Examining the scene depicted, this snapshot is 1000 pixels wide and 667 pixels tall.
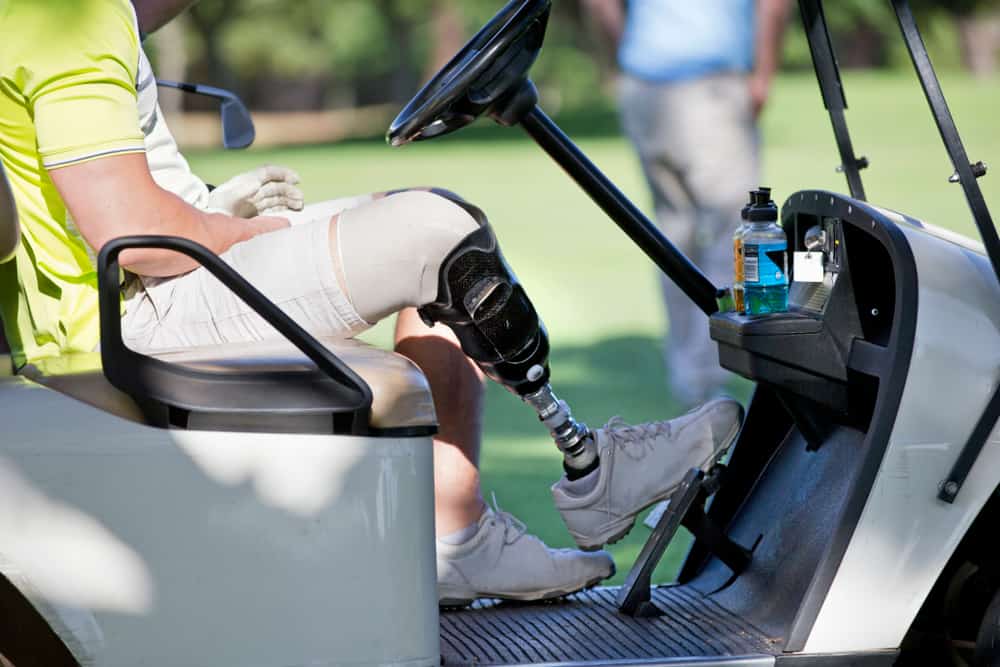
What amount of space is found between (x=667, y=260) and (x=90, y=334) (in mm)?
1011

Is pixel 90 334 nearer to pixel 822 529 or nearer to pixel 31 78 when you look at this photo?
pixel 31 78

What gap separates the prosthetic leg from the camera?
84.4 inches

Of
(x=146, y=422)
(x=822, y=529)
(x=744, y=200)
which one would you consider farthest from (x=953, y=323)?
(x=744, y=200)

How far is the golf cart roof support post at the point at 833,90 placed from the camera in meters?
2.51

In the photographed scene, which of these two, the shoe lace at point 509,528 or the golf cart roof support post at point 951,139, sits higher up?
the golf cart roof support post at point 951,139

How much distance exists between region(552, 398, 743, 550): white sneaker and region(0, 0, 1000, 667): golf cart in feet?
0.16

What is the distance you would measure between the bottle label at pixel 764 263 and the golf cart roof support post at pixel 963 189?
1.16 feet

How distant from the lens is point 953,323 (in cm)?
208

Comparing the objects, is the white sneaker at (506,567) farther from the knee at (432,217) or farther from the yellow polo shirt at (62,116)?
the yellow polo shirt at (62,116)

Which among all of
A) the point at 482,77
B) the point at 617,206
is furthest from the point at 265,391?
the point at 617,206

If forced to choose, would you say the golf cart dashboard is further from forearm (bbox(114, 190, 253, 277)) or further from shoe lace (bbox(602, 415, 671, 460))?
forearm (bbox(114, 190, 253, 277))

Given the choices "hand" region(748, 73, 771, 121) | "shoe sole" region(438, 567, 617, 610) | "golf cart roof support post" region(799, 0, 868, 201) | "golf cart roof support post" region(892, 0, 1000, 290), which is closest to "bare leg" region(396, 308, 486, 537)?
"shoe sole" region(438, 567, 617, 610)

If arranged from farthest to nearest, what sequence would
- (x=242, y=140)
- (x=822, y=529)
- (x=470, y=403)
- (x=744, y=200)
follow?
(x=744, y=200) < (x=242, y=140) < (x=470, y=403) < (x=822, y=529)

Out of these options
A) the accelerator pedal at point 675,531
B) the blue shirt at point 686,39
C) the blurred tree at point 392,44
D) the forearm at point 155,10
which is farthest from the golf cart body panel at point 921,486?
the blurred tree at point 392,44
